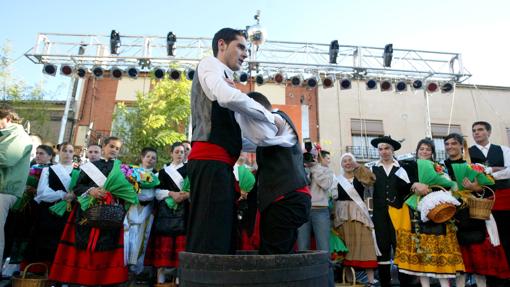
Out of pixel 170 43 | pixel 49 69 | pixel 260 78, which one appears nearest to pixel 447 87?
pixel 260 78

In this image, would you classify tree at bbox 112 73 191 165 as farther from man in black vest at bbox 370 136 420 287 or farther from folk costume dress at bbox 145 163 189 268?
man in black vest at bbox 370 136 420 287

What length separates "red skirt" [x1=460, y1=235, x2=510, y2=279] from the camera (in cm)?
351

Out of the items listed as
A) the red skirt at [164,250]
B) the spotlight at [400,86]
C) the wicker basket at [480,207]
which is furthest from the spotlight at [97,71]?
the wicker basket at [480,207]

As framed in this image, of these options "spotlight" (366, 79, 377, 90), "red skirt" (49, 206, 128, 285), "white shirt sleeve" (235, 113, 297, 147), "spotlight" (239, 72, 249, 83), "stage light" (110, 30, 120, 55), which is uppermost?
"stage light" (110, 30, 120, 55)

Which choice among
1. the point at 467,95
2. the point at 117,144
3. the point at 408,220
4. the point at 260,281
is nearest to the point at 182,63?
the point at 117,144

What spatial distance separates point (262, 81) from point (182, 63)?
252cm

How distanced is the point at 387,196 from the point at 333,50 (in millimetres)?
6514

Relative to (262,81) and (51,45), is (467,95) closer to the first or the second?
(262,81)

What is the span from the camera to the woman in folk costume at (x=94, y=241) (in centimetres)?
318

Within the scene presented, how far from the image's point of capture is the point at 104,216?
3016 millimetres

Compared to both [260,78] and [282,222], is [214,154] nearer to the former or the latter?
[282,222]

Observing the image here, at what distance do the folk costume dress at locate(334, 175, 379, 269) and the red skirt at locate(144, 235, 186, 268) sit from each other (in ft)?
6.48

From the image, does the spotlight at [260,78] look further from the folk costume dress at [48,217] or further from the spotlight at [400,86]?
the folk costume dress at [48,217]

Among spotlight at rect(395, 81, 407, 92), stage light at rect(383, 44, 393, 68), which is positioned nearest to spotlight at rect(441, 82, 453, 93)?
spotlight at rect(395, 81, 407, 92)
